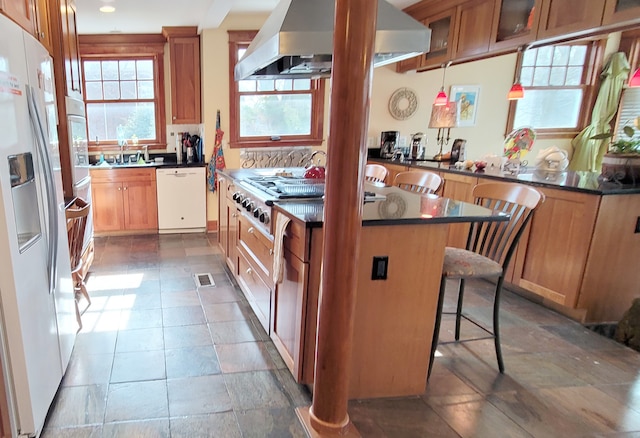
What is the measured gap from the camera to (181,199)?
4973 millimetres

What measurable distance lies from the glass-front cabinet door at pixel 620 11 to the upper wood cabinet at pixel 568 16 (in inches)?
1.5

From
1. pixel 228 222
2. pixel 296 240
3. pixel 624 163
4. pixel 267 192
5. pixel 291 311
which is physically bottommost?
pixel 291 311

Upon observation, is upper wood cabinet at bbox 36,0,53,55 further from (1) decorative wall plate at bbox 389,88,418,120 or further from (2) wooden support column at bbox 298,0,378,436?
(1) decorative wall plate at bbox 389,88,418,120

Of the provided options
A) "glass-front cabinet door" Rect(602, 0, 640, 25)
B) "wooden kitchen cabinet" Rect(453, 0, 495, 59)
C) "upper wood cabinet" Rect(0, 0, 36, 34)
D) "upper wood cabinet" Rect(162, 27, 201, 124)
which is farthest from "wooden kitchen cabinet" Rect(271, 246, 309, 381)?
"upper wood cabinet" Rect(162, 27, 201, 124)

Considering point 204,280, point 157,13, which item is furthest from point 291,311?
point 157,13

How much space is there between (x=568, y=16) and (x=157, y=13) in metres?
3.70

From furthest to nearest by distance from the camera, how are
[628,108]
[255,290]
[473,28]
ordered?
[628,108], [473,28], [255,290]

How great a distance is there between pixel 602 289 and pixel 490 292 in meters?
0.79

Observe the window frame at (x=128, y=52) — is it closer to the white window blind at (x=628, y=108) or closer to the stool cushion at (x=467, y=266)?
the stool cushion at (x=467, y=266)

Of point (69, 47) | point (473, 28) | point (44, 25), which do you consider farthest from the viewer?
point (473, 28)

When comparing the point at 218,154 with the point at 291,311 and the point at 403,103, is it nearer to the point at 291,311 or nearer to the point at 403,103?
the point at 403,103

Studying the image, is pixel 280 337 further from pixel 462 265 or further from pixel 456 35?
pixel 456 35

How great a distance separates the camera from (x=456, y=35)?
4.00 metres

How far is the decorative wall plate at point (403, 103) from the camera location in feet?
17.2
